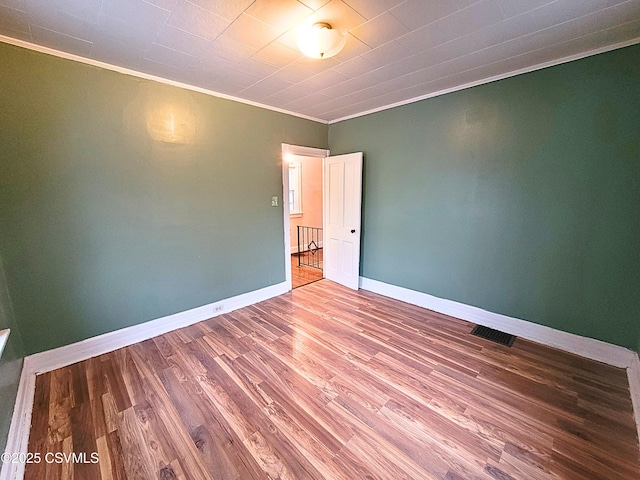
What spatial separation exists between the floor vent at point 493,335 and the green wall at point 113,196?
284 cm

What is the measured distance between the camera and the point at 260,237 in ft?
11.6

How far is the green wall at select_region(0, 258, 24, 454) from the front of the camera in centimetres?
143

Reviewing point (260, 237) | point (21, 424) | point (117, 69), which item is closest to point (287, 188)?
point (260, 237)

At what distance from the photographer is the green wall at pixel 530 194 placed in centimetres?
211

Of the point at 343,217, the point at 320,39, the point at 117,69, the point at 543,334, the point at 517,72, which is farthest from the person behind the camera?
the point at 343,217

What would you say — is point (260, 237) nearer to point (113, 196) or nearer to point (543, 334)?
point (113, 196)

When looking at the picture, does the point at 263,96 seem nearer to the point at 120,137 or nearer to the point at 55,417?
the point at 120,137

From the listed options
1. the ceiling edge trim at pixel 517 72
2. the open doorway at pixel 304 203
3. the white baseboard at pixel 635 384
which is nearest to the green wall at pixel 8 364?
the white baseboard at pixel 635 384

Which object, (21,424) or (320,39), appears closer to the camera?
(21,424)

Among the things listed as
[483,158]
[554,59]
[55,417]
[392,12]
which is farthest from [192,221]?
[554,59]

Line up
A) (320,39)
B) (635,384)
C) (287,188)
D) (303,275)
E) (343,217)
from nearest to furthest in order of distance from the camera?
(320,39), (635,384), (287,188), (343,217), (303,275)

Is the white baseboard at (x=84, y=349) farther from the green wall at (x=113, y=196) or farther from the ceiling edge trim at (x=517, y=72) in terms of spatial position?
the ceiling edge trim at (x=517, y=72)

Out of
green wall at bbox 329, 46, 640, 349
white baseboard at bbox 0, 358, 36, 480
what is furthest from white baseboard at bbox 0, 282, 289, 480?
green wall at bbox 329, 46, 640, 349

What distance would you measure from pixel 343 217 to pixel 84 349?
3.31 metres
